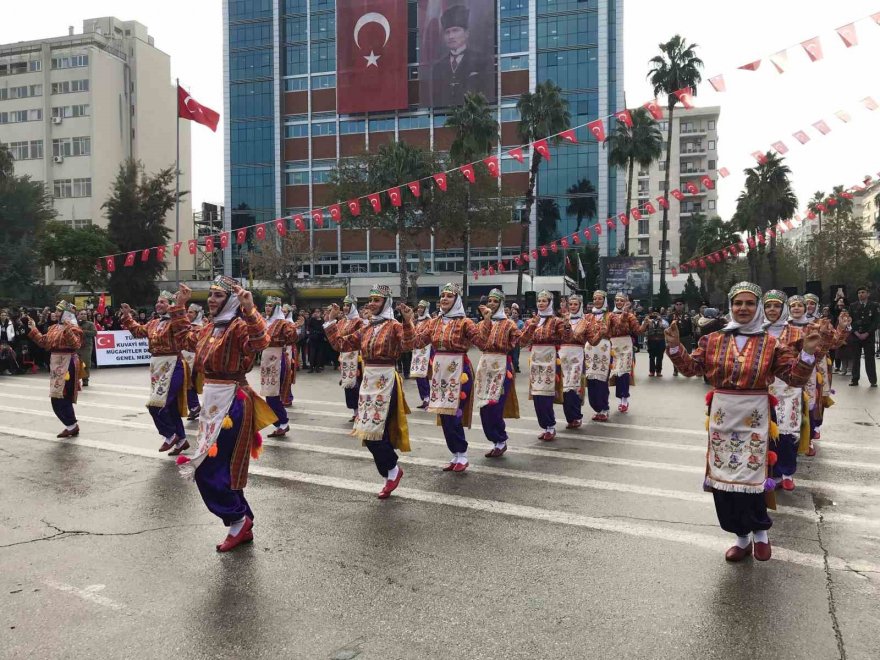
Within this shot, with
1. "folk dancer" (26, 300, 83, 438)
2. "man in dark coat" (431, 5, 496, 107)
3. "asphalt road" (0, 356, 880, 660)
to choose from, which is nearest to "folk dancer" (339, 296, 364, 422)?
"asphalt road" (0, 356, 880, 660)

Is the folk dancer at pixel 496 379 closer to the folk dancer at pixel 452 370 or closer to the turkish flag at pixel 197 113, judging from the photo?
the folk dancer at pixel 452 370

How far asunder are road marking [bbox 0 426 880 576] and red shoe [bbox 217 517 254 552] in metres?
1.37

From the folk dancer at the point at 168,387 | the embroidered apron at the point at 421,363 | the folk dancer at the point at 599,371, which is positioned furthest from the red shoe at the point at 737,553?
the embroidered apron at the point at 421,363

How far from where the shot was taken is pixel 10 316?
20266mm

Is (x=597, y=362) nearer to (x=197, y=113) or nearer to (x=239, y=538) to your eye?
(x=239, y=538)

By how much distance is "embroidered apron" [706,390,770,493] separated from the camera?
4.77m

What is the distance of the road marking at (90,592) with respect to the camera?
431 cm

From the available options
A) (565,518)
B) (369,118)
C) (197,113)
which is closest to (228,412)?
(565,518)

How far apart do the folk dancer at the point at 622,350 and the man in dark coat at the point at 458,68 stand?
161ft

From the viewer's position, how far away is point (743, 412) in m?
4.83

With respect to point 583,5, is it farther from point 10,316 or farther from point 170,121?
point 10,316

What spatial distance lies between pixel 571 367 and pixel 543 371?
93cm

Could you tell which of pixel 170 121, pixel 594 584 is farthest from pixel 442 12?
pixel 594 584

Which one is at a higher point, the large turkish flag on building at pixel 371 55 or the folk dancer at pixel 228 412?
the large turkish flag on building at pixel 371 55
